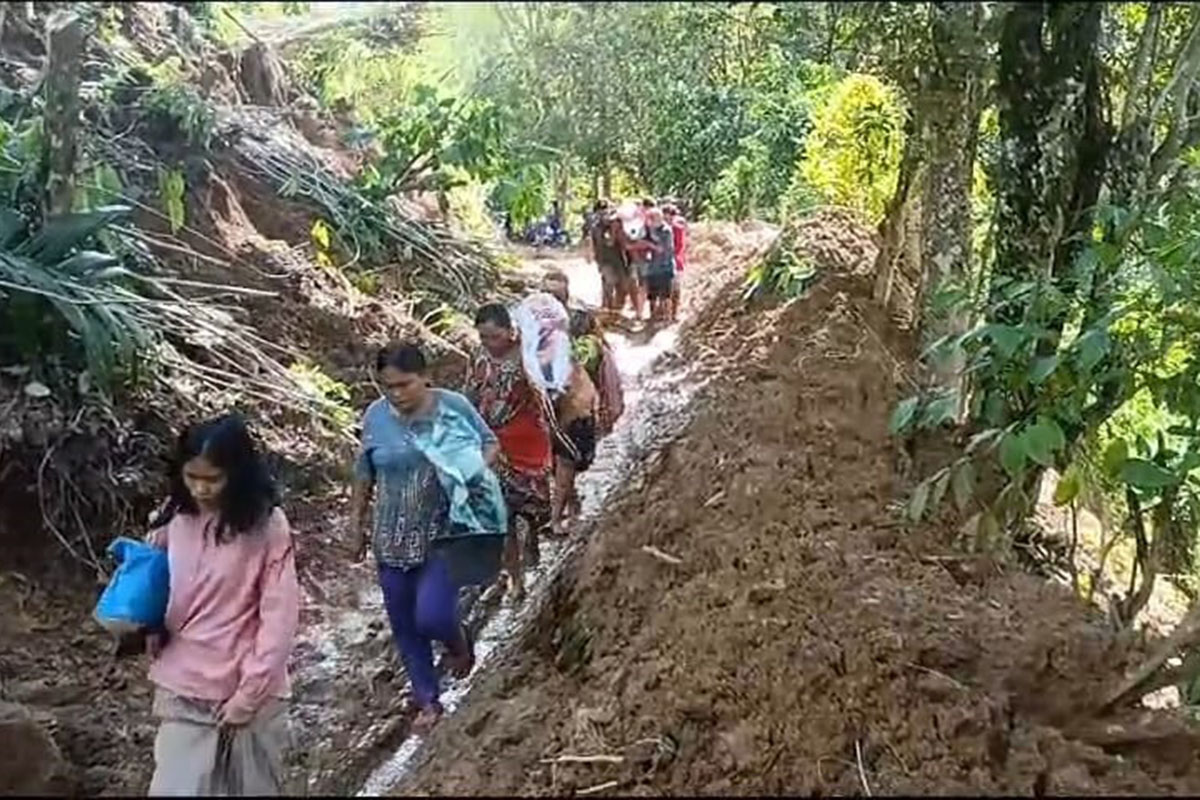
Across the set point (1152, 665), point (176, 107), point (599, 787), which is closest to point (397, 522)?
point (599, 787)

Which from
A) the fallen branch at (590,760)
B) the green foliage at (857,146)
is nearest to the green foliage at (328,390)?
the green foliage at (857,146)

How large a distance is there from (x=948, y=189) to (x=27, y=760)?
400 centimetres

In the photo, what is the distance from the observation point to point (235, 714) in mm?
3590

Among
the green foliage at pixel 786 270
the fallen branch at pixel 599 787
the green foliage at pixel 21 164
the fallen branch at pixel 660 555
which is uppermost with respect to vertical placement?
the green foliage at pixel 21 164

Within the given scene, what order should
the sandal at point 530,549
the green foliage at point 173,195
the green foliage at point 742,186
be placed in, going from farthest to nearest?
the green foliage at point 173,195 < the green foliage at point 742,186 < the sandal at point 530,549

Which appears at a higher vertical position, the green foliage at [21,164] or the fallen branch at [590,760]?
the green foliage at [21,164]

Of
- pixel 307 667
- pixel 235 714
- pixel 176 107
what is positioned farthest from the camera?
pixel 176 107

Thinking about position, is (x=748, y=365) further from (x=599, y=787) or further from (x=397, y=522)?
(x=599, y=787)

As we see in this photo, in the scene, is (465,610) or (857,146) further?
(857,146)

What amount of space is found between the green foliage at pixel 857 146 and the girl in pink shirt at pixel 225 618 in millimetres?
3491

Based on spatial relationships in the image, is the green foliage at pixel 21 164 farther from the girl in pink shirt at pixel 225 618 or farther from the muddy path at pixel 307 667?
the girl in pink shirt at pixel 225 618

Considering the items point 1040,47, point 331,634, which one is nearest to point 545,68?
point 1040,47

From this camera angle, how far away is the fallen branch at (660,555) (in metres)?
Answer: 5.24

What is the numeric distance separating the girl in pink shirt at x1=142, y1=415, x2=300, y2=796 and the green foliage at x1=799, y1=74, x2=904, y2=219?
3491 millimetres
